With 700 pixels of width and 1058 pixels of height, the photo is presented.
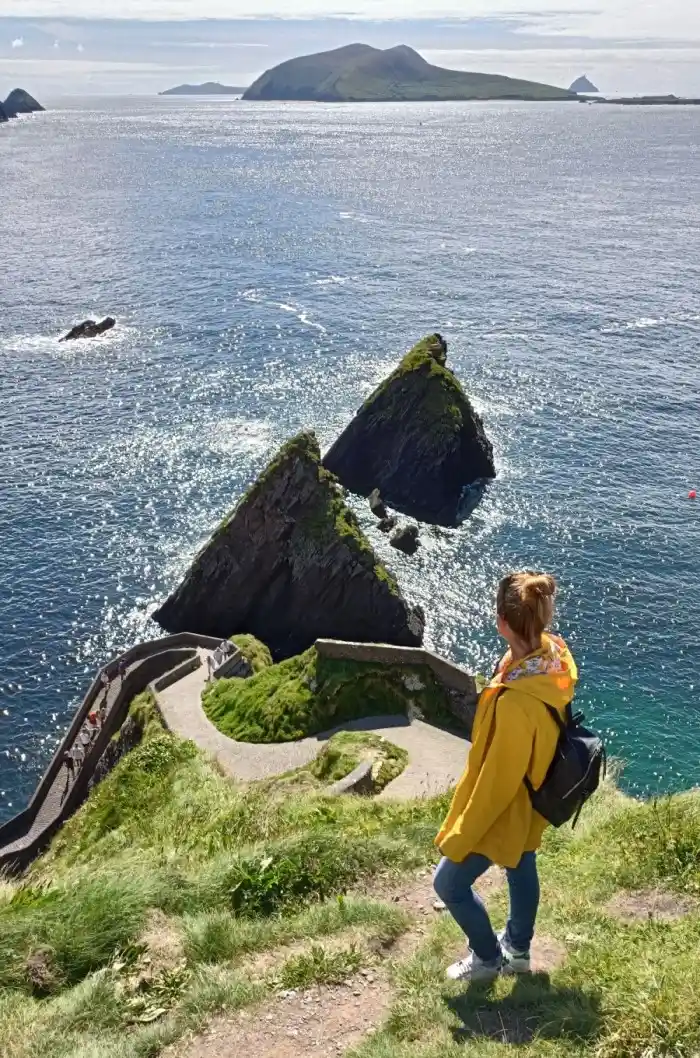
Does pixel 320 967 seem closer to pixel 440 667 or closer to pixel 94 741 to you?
pixel 440 667

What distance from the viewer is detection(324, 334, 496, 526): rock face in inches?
2087

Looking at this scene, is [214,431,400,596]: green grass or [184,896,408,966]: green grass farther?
[214,431,400,596]: green grass

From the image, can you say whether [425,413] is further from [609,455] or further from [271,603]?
[271,603]

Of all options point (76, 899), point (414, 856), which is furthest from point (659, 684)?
point (76, 899)

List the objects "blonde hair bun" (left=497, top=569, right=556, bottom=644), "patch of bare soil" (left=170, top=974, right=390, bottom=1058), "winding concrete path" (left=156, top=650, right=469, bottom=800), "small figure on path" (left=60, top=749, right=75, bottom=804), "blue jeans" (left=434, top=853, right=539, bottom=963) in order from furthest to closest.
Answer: "small figure on path" (left=60, top=749, right=75, bottom=804) → "winding concrete path" (left=156, top=650, right=469, bottom=800) → "patch of bare soil" (left=170, top=974, right=390, bottom=1058) → "blue jeans" (left=434, top=853, right=539, bottom=963) → "blonde hair bun" (left=497, top=569, right=556, bottom=644)

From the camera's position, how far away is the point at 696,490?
5162cm

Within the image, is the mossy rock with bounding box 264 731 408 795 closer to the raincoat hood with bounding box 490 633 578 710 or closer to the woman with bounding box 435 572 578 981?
the woman with bounding box 435 572 578 981

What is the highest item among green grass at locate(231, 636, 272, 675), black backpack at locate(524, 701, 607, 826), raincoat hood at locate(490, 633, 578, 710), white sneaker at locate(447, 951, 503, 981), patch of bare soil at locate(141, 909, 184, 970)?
raincoat hood at locate(490, 633, 578, 710)

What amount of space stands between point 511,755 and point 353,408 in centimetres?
5666

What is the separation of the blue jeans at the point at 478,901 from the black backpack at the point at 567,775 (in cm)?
74

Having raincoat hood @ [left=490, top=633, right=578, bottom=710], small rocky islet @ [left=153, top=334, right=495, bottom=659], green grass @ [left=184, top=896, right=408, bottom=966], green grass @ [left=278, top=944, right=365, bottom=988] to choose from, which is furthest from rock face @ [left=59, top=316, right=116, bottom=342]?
raincoat hood @ [left=490, top=633, right=578, bottom=710]

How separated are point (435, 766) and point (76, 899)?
13.3m

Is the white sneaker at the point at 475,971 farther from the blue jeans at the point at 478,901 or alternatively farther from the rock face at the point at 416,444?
the rock face at the point at 416,444

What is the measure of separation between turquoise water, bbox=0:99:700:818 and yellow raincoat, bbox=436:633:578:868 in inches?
1057
